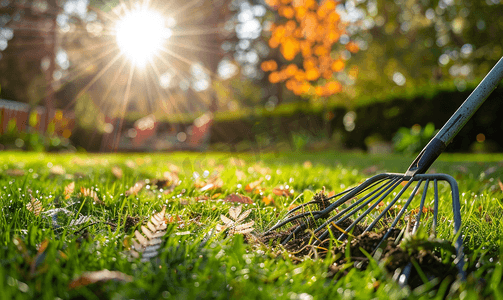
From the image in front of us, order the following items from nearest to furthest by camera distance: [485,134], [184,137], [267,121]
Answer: [485,134] < [267,121] < [184,137]

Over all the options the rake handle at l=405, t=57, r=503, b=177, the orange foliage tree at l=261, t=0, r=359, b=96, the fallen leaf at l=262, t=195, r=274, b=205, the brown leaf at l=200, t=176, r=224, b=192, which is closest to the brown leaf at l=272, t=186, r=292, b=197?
the fallen leaf at l=262, t=195, r=274, b=205

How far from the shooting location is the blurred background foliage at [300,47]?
9953 millimetres

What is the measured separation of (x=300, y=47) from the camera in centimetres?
1123

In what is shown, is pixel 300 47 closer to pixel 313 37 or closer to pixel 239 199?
pixel 313 37

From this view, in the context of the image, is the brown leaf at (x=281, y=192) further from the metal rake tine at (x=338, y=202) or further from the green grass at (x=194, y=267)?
the metal rake tine at (x=338, y=202)

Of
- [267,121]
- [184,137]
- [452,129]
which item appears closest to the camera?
[452,129]

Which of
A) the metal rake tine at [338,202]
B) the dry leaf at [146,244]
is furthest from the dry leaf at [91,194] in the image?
the metal rake tine at [338,202]

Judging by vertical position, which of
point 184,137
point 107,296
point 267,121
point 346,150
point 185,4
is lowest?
point 107,296

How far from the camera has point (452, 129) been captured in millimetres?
1126

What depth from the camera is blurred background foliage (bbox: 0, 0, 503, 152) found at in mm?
9953

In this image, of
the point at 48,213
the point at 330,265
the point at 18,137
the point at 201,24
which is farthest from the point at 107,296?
the point at 201,24

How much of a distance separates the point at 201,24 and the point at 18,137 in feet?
33.8

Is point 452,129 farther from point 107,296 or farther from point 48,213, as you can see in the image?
point 48,213

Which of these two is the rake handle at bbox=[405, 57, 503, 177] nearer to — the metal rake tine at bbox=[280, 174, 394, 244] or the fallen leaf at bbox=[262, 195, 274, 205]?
the metal rake tine at bbox=[280, 174, 394, 244]
